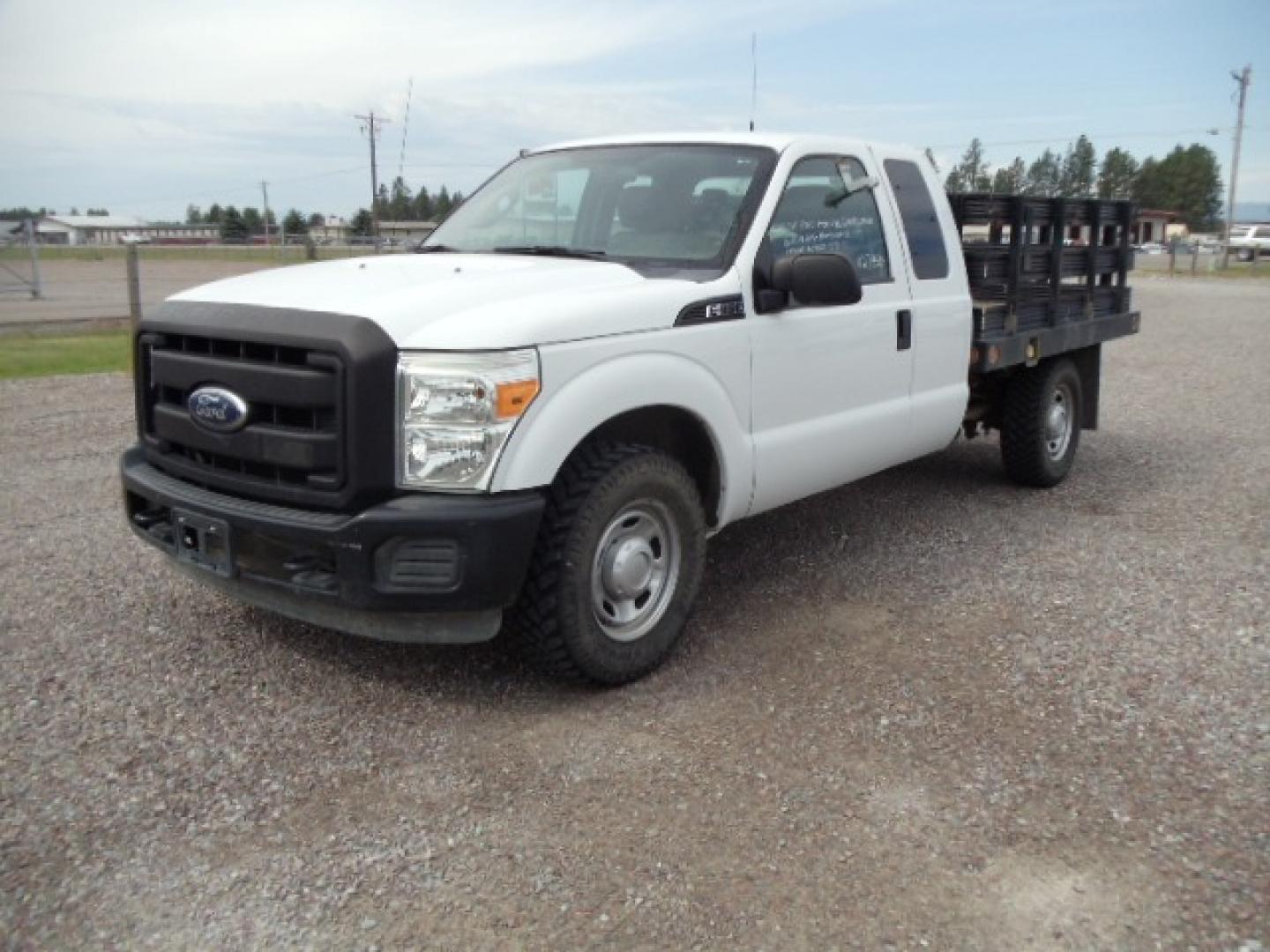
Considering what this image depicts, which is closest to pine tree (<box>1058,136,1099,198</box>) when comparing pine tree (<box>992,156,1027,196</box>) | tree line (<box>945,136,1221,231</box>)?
tree line (<box>945,136,1221,231</box>)

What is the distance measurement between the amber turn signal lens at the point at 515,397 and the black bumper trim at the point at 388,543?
0.25m

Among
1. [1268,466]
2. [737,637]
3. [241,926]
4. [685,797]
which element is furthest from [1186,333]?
[241,926]

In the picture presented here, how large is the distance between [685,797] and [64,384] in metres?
8.93

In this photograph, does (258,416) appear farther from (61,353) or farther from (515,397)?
(61,353)

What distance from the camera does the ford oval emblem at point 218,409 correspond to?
3.58 m

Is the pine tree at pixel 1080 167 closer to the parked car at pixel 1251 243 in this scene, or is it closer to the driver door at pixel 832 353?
the parked car at pixel 1251 243

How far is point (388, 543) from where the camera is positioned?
11.1 feet

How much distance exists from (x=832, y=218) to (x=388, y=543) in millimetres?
2545

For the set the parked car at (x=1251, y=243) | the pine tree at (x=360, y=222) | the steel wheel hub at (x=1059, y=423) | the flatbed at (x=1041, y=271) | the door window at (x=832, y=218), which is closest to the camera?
the door window at (x=832, y=218)

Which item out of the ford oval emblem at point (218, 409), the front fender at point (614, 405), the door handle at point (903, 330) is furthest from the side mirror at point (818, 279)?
the ford oval emblem at point (218, 409)

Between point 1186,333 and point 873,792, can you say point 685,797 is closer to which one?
point 873,792

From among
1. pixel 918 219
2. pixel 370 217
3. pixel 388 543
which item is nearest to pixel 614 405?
pixel 388 543

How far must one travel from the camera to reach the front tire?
12.0 feet

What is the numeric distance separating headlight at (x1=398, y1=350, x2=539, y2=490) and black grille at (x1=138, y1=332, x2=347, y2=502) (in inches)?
7.8
